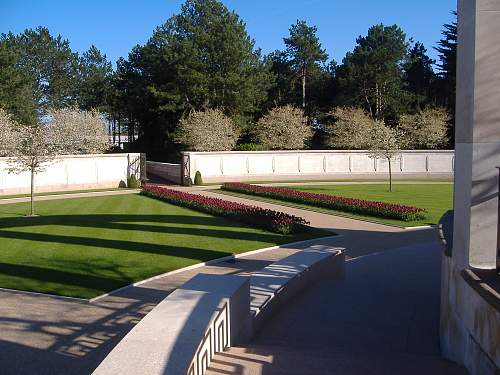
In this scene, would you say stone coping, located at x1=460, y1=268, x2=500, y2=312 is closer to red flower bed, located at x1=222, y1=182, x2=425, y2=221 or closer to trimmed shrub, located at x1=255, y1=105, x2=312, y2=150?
red flower bed, located at x1=222, y1=182, x2=425, y2=221

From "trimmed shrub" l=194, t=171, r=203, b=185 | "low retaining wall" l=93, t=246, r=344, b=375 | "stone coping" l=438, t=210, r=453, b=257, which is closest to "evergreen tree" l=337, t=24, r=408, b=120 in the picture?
"trimmed shrub" l=194, t=171, r=203, b=185

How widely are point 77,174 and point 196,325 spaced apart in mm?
30393

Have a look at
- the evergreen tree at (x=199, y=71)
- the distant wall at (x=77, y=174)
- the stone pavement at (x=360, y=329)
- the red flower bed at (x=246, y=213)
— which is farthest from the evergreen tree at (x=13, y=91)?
the stone pavement at (x=360, y=329)

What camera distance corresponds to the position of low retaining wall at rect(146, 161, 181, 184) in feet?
131

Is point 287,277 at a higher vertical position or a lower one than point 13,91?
lower

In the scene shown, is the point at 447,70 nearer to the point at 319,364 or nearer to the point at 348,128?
the point at 348,128

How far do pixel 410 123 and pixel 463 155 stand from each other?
48.5 metres

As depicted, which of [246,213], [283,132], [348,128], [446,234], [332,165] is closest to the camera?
[446,234]

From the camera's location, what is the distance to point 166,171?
4325 centimetres

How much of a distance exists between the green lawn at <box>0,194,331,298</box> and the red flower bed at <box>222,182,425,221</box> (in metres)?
4.03

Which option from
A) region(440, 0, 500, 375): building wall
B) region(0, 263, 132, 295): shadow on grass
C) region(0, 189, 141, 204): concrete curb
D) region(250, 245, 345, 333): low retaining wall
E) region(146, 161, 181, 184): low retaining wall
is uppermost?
region(440, 0, 500, 375): building wall

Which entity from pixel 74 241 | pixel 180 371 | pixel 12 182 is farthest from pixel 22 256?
pixel 12 182

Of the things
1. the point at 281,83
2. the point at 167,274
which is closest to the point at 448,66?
the point at 281,83

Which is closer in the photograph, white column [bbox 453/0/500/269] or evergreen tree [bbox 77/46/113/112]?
white column [bbox 453/0/500/269]
